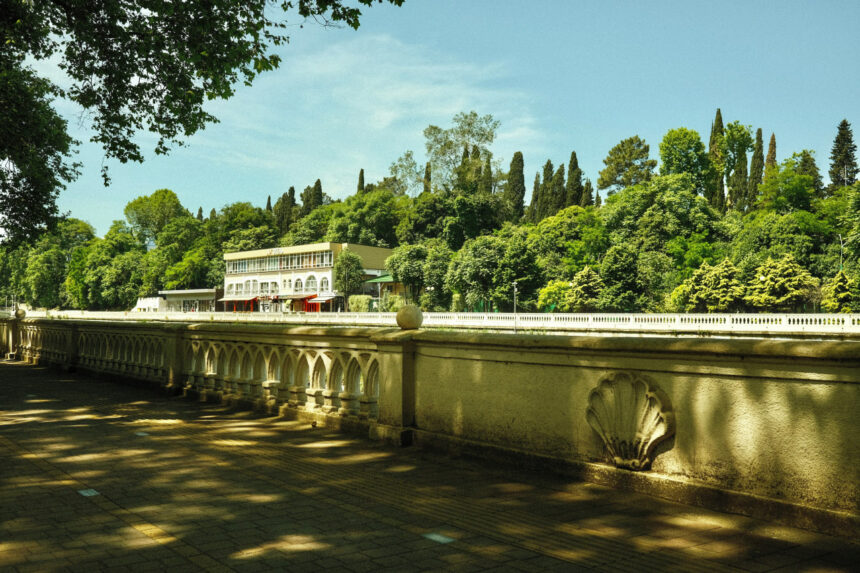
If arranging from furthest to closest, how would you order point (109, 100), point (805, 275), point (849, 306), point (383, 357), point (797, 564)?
1. point (805, 275)
2. point (849, 306)
3. point (109, 100)
4. point (383, 357)
5. point (797, 564)

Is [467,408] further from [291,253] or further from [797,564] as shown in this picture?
[291,253]

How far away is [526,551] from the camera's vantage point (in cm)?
372

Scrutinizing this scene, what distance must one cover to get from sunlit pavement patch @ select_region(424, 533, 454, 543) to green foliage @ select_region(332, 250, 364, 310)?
255ft

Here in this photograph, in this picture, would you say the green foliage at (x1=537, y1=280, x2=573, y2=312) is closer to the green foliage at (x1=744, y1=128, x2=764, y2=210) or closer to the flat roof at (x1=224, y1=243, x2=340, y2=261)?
the flat roof at (x1=224, y1=243, x2=340, y2=261)

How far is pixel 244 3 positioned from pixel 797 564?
13163 mm

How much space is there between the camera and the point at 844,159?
280 ft

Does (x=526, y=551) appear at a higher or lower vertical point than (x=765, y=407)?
lower

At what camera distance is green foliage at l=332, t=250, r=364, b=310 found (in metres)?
81.4

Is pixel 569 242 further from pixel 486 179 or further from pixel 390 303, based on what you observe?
pixel 390 303

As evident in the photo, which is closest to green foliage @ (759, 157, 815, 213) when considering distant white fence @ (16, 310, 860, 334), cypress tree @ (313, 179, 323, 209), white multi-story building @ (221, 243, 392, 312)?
distant white fence @ (16, 310, 860, 334)

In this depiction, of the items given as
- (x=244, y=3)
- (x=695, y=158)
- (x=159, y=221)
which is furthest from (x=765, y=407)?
(x=159, y=221)

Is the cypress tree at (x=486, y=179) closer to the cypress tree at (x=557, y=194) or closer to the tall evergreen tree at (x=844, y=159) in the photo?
the cypress tree at (x=557, y=194)

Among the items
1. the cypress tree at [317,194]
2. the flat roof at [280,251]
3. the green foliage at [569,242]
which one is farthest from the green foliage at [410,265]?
the cypress tree at [317,194]

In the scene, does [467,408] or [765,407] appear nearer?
[765,407]
